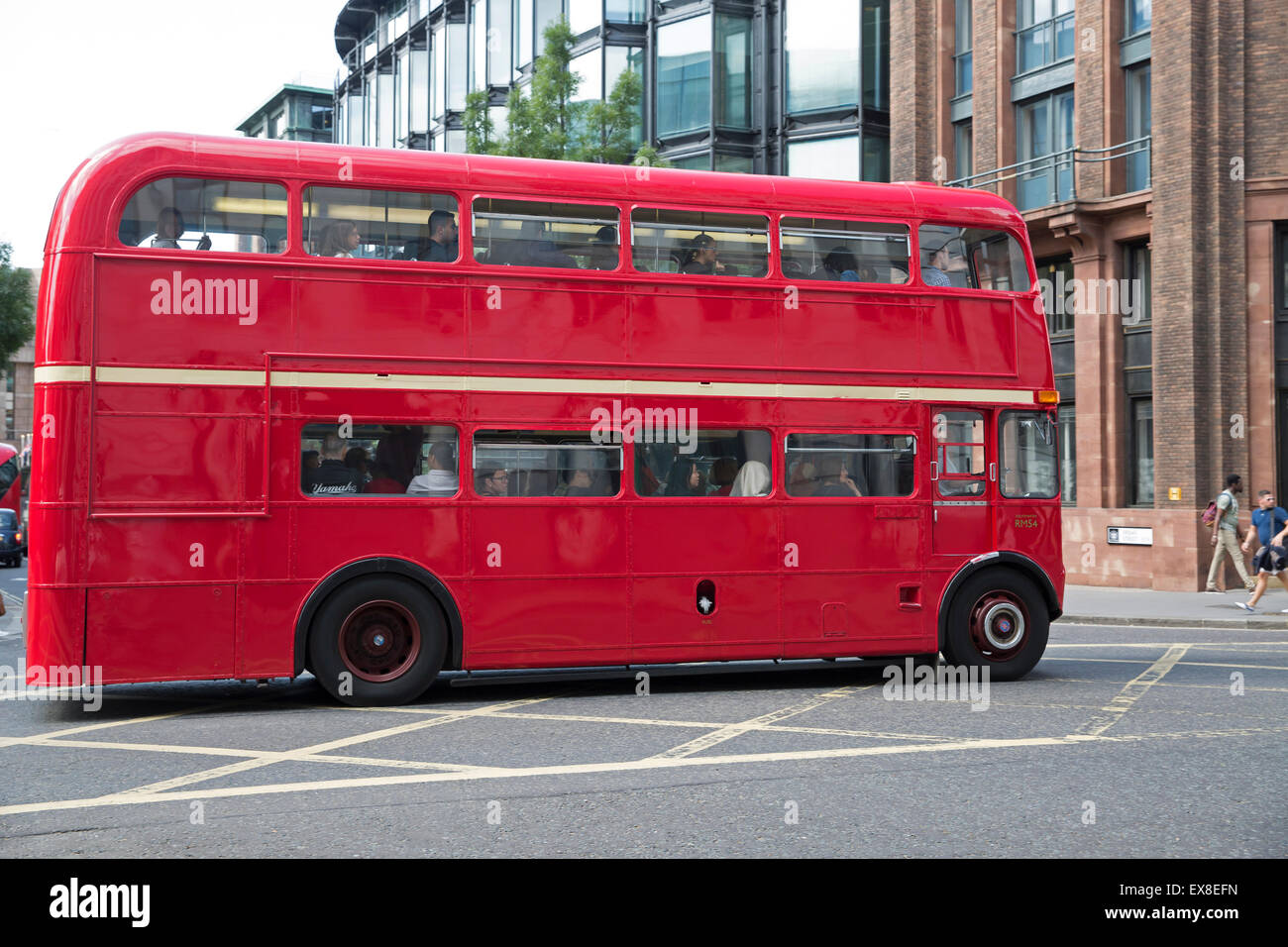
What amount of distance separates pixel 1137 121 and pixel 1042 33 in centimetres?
318

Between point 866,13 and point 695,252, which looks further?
point 866,13

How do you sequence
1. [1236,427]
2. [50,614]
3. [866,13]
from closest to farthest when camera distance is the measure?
1. [50,614]
2. [1236,427]
3. [866,13]

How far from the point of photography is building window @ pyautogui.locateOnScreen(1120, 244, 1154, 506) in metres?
23.7

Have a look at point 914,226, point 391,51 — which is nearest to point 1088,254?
point 914,226

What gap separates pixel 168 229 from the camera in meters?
9.15

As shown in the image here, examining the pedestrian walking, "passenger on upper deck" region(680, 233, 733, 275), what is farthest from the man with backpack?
"passenger on upper deck" region(680, 233, 733, 275)

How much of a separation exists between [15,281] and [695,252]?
51.7 metres

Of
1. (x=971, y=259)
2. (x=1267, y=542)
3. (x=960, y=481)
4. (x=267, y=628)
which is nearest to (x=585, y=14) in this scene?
(x=1267, y=542)

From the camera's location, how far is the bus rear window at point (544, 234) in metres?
9.91

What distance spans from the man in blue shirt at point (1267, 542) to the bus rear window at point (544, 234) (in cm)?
1181

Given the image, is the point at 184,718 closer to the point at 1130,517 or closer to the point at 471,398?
the point at 471,398

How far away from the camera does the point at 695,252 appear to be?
10375 mm

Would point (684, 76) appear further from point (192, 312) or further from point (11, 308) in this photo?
point (11, 308)
